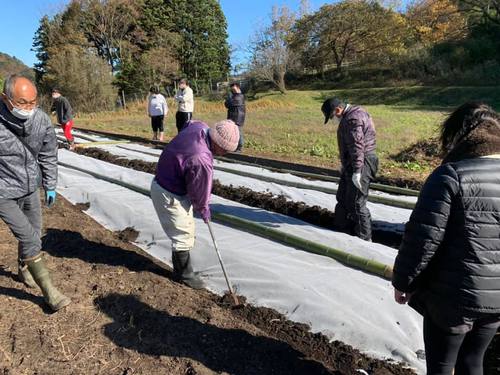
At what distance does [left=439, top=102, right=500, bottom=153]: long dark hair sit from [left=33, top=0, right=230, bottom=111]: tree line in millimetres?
29863

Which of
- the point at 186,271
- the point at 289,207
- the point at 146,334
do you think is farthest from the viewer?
the point at 289,207

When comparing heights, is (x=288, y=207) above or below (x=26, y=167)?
below

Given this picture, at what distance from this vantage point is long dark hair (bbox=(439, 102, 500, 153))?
178 centimetres

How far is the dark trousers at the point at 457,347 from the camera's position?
75.1 inches

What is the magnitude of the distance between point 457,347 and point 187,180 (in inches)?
85.9

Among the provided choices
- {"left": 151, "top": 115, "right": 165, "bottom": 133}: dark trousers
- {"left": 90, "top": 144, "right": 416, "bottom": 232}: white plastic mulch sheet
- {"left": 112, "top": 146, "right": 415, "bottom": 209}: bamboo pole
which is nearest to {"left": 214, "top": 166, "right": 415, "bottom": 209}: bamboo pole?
{"left": 112, "top": 146, "right": 415, "bottom": 209}: bamboo pole

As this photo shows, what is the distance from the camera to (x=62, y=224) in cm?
526

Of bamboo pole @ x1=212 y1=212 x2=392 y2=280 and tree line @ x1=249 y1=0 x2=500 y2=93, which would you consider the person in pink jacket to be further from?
tree line @ x1=249 y1=0 x2=500 y2=93

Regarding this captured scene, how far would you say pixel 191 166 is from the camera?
129 inches

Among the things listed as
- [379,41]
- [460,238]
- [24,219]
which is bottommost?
[24,219]

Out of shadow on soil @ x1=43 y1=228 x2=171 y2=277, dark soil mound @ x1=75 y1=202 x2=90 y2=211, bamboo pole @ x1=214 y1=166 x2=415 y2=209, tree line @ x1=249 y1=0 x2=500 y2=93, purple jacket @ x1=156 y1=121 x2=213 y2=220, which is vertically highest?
tree line @ x1=249 y1=0 x2=500 y2=93

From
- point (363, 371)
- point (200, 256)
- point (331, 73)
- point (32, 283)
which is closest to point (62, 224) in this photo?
point (32, 283)

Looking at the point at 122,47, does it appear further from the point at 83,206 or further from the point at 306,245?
the point at 306,245

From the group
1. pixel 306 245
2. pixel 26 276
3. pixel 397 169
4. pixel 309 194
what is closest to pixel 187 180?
pixel 306 245
